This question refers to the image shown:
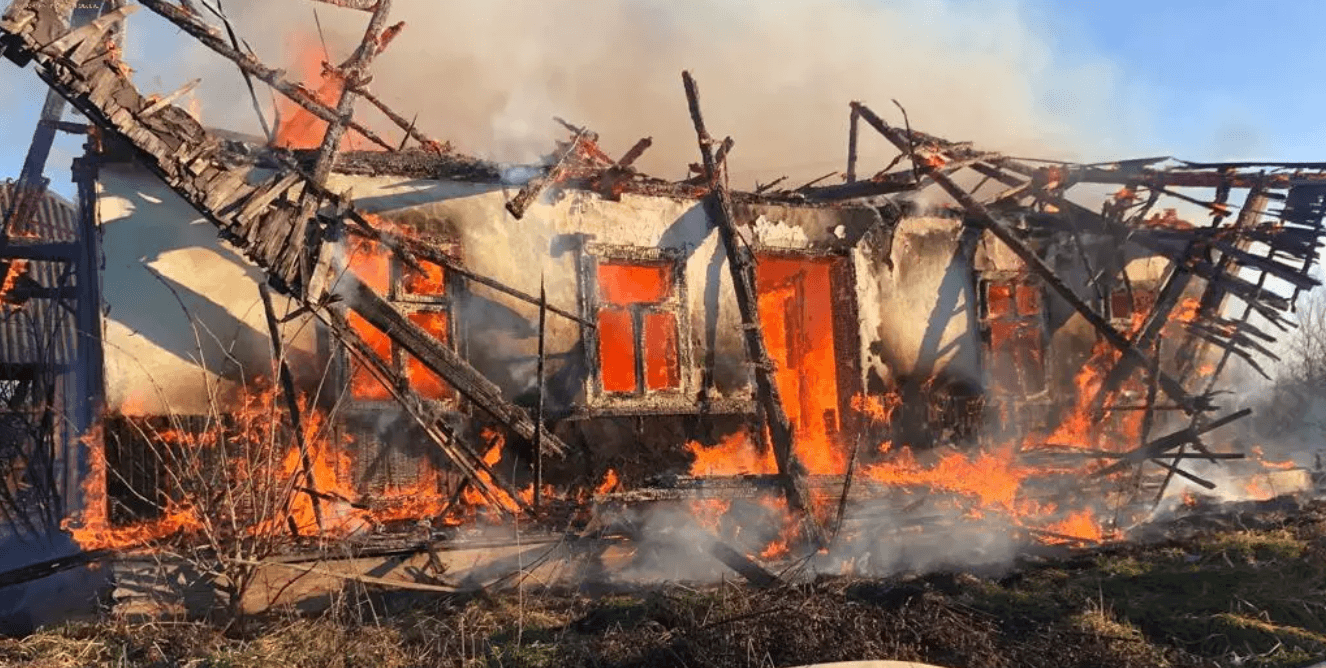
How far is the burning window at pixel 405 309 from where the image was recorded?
33.7 ft

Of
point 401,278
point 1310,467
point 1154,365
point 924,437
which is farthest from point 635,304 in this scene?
point 1310,467

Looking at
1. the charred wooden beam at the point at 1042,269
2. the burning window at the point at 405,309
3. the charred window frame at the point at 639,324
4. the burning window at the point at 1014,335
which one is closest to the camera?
the burning window at the point at 405,309

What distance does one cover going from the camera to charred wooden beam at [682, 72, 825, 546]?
10.6 meters

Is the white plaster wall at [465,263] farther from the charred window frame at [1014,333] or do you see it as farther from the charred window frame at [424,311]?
the charred window frame at [1014,333]

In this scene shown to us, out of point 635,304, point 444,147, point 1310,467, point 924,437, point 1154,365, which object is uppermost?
point 444,147

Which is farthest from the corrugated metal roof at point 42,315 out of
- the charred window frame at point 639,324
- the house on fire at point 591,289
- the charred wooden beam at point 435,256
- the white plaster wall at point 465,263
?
the charred window frame at point 639,324

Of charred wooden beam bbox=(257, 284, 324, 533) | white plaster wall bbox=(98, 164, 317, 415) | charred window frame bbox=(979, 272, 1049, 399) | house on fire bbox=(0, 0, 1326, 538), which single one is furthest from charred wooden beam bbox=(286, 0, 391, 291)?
charred window frame bbox=(979, 272, 1049, 399)

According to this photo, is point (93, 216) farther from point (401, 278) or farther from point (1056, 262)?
point (1056, 262)

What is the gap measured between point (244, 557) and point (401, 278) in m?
4.39

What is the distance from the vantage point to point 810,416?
46.3 feet

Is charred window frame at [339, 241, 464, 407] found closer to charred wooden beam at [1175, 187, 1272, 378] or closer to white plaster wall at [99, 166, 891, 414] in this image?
white plaster wall at [99, 166, 891, 414]

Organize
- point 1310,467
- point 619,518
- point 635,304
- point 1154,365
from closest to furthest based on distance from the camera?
point 619,518, point 635,304, point 1154,365, point 1310,467

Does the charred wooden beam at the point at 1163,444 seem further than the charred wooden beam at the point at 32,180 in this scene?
Yes

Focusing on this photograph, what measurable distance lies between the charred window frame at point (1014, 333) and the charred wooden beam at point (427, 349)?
755 cm
